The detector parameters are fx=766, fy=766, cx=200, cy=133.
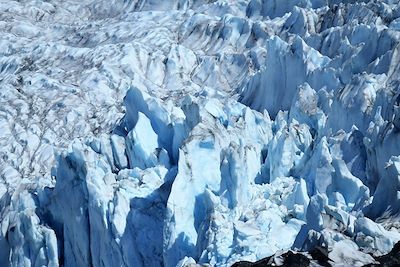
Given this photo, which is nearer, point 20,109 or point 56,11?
point 20,109

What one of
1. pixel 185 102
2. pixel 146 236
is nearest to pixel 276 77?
pixel 185 102

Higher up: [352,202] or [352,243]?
[352,243]

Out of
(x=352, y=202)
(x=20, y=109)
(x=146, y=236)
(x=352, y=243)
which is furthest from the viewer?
(x=20, y=109)

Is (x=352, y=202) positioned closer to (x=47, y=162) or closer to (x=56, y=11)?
(x=47, y=162)

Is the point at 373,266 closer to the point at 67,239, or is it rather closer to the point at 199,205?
the point at 199,205

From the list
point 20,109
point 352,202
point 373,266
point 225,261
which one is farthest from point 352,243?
point 20,109

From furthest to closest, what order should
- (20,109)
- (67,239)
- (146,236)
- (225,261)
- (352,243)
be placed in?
(20,109), (67,239), (146,236), (225,261), (352,243)

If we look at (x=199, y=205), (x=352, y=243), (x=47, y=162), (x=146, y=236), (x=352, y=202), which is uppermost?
(x=352, y=243)
